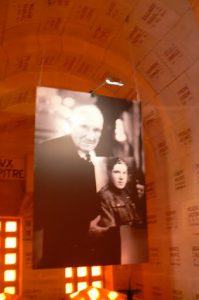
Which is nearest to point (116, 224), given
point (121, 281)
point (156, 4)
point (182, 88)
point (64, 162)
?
point (64, 162)

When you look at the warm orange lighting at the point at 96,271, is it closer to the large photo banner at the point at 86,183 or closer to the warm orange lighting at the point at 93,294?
the warm orange lighting at the point at 93,294

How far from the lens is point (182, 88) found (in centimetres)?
412

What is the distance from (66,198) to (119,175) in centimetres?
51

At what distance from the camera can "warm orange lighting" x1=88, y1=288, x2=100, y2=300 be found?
3.97 metres

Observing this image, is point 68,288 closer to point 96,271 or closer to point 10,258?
point 96,271

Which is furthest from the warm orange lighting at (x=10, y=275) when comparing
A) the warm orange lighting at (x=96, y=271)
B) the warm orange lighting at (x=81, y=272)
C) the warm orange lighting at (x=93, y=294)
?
the warm orange lighting at (x=93, y=294)

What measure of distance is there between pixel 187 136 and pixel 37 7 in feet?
6.70

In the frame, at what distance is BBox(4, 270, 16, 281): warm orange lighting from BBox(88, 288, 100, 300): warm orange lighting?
4.97 feet

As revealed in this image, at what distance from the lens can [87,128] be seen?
132 inches

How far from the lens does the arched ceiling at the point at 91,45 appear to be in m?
3.84

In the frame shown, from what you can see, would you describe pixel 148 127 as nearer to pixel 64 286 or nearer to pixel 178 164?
pixel 178 164

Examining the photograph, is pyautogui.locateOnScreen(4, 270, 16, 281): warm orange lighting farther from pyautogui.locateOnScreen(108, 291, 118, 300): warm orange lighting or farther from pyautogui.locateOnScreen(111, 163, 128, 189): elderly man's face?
pyautogui.locateOnScreen(111, 163, 128, 189): elderly man's face

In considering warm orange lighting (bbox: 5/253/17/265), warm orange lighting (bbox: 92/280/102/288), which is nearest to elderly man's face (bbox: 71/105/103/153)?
warm orange lighting (bbox: 5/253/17/265)

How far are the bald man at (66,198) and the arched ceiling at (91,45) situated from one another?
130 cm
